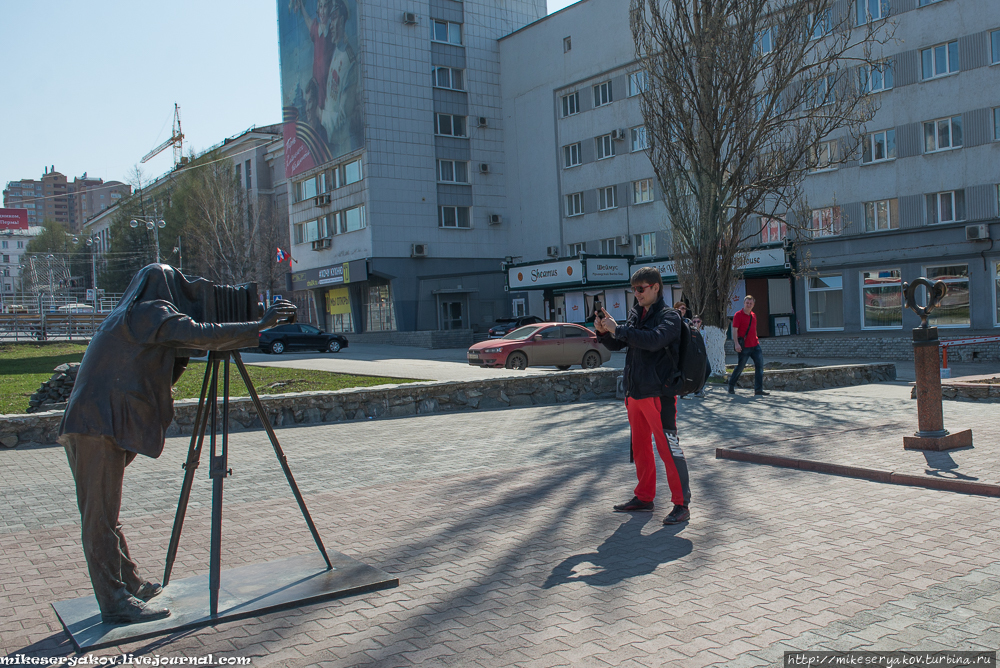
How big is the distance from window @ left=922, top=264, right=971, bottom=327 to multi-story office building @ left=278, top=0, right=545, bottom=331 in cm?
2499

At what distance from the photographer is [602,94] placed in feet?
139

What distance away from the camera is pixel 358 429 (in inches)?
438

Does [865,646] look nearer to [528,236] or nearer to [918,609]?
[918,609]

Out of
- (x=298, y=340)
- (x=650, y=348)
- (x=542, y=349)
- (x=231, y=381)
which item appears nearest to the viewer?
(x=650, y=348)

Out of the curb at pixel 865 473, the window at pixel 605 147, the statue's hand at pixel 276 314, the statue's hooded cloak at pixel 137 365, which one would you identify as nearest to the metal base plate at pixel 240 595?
the statue's hooded cloak at pixel 137 365

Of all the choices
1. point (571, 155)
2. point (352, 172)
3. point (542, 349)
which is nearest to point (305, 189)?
point (352, 172)

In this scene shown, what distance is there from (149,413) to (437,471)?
4.35 metres

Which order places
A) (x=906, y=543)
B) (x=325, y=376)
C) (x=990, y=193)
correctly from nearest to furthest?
(x=906, y=543)
(x=325, y=376)
(x=990, y=193)

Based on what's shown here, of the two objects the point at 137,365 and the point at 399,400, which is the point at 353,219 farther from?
the point at 137,365

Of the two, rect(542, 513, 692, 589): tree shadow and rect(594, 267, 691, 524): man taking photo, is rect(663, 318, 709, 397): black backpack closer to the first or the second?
rect(594, 267, 691, 524): man taking photo

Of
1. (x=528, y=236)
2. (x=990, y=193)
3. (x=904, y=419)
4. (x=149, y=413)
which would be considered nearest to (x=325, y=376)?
(x=904, y=419)

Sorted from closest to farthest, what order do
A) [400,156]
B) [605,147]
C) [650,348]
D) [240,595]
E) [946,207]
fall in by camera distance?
[240,595] < [650,348] < [946,207] < [605,147] < [400,156]

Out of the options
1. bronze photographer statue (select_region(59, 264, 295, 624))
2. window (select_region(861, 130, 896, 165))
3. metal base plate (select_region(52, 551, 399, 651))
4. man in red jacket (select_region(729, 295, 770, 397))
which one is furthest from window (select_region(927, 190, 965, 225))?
bronze photographer statue (select_region(59, 264, 295, 624))

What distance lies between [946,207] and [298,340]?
27.0 metres
